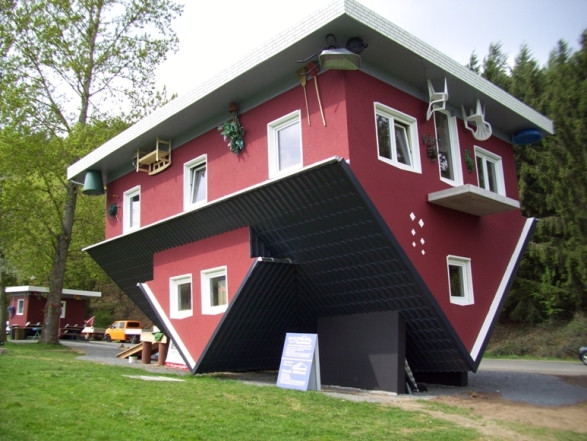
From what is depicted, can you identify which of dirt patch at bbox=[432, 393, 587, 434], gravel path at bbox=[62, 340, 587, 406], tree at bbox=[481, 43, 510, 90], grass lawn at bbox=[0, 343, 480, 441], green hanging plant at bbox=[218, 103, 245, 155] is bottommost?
dirt patch at bbox=[432, 393, 587, 434]

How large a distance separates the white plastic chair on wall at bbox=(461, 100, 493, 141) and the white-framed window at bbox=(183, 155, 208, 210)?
6.37m

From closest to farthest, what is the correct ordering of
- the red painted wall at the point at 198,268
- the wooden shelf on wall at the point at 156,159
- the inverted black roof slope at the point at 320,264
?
the inverted black roof slope at the point at 320,264 → the red painted wall at the point at 198,268 → the wooden shelf on wall at the point at 156,159

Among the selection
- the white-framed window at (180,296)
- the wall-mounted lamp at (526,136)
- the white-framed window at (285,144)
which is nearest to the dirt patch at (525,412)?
the white-framed window at (285,144)

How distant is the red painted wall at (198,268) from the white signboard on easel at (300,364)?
1776 mm

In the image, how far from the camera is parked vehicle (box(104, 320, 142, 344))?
3562 centimetres

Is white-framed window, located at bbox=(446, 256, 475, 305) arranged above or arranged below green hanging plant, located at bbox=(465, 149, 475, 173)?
below

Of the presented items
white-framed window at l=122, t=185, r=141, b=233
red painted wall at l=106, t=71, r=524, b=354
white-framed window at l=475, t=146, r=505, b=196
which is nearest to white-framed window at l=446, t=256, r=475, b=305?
red painted wall at l=106, t=71, r=524, b=354

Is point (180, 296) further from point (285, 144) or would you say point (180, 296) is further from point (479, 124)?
point (479, 124)

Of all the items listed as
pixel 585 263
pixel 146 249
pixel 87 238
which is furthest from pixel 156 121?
pixel 87 238

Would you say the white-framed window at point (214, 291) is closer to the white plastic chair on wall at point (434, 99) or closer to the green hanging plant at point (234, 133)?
the green hanging plant at point (234, 133)

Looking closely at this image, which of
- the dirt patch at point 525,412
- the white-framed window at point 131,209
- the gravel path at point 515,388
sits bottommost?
the dirt patch at point 525,412

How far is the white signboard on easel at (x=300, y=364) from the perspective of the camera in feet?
35.9

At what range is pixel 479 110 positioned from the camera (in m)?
12.8

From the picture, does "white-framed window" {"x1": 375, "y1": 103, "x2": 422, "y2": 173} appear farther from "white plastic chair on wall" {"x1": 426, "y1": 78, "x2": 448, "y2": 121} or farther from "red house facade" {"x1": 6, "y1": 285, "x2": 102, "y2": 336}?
"red house facade" {"x1": 6, "y1": 285, "x2": 102, "y2": 336}
